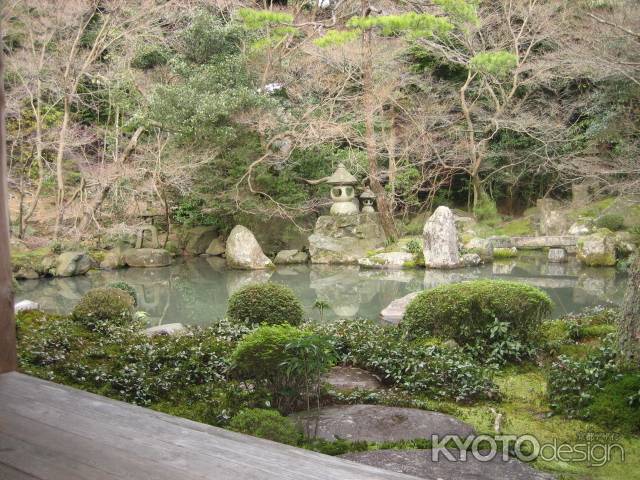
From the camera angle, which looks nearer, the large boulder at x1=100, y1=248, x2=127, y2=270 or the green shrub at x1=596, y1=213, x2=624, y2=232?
the green shrub at x1=596, y1=213, x2=624, y2=232

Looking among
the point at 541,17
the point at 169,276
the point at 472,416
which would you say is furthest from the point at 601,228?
the point at 472,416

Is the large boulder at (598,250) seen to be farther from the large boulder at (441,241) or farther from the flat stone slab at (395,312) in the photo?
the flat stone slab at (395,312)

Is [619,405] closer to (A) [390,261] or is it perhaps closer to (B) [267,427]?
(B) [267,427]

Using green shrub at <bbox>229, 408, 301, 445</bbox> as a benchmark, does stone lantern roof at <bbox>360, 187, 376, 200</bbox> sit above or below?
above

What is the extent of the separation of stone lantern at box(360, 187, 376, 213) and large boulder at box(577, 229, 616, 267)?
5373mm

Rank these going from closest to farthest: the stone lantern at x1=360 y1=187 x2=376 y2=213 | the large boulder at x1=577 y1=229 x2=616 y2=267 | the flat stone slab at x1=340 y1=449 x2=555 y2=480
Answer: the flat stone slab at x1=340 y1=449 x2=555 y2=480
the large boulder at x1=577 y1=229 x2=616 y2=267
the stone lantern at x1=360 y1=187 x2=376 y2=213

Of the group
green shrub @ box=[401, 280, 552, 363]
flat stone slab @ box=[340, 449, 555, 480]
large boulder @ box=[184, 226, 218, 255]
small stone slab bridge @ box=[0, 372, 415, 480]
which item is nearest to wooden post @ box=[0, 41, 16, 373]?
small stone slab bridge @ box=[0, 372, 415, 480]

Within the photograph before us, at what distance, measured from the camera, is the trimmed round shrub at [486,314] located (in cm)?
525

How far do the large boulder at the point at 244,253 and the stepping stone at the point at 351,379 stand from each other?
968 centimetres

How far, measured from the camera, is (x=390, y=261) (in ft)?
45.4

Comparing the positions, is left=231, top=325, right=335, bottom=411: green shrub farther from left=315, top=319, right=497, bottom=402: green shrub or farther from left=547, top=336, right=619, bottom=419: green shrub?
left=547, top=336, right=619, bottom=419: green shrub

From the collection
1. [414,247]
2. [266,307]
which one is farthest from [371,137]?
[266,307]

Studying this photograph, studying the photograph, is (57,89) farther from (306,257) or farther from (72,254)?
(306,257)

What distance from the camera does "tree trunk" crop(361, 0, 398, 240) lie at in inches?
569
